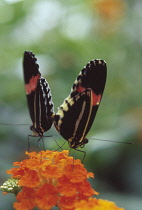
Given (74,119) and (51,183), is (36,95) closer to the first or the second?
(74,119)

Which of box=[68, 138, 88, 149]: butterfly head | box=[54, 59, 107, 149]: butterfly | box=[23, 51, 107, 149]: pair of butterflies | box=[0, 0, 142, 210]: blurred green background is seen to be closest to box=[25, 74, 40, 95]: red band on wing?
box=[23, 51, 107, 149]: pair of butterflies

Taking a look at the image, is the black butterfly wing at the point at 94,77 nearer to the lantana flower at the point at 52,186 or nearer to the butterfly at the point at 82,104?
the butterfly at the point at 82,104

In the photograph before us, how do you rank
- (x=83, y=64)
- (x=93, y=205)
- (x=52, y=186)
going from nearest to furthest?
1. (x=93, y=205)
2. (x=52, y=186)
3. (x=83, y=64)

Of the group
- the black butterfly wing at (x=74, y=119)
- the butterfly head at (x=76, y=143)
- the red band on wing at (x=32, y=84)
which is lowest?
the butterfly head at (x=76, y=143)

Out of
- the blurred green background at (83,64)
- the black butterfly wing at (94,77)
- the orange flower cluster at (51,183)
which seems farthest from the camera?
the blurred green background at (83,64)

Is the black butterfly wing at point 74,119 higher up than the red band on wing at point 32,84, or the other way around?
the red band on wing at point 32,84

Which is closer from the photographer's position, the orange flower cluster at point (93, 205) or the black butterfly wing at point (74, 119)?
the orange flower cluster at point (93, 205)

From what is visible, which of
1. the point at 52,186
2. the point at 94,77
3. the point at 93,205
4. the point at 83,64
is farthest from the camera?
the point at 83,64

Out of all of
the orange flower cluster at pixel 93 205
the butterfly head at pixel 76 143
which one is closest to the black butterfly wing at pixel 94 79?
the butterfly head at pixel 76 143

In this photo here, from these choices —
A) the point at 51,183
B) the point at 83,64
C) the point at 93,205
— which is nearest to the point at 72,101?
the point at 51,183
